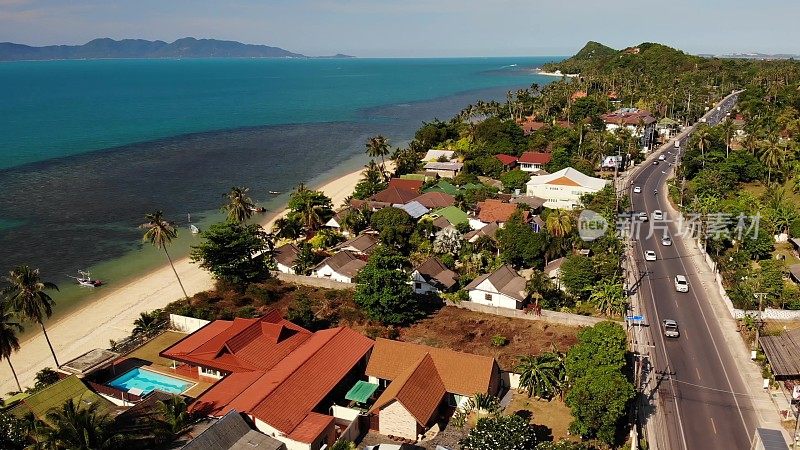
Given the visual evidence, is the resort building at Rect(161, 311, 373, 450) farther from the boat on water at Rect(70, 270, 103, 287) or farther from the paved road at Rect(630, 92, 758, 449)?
the boat on water at Rect(70, 270, 103, 287)

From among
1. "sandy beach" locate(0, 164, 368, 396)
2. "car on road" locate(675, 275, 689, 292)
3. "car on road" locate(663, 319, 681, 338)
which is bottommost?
"sandy beach" locate(0, 164, 368, 396)

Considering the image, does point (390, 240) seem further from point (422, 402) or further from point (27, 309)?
point (27, 309)

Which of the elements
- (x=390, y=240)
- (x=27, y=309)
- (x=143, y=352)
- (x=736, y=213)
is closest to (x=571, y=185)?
(x=736, y=213)

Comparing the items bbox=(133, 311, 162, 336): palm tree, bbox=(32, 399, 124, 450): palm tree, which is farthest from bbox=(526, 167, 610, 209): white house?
bbox=(32, 399, 124, 450): palm tree

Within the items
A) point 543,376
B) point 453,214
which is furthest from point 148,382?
point 453,214

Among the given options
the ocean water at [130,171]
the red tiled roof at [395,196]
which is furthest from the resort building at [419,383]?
the red tiled roof at [395,196]
